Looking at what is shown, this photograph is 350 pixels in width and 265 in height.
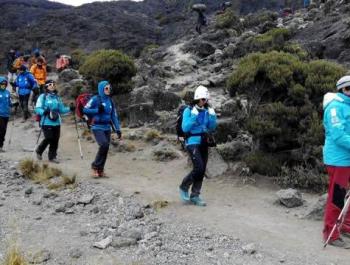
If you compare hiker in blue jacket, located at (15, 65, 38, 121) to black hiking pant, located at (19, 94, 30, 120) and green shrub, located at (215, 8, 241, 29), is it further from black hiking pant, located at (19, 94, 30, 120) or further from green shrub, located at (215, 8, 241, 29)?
green shrub, located at (215, 8, 241, 29)

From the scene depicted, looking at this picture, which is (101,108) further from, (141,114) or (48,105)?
(141,114)

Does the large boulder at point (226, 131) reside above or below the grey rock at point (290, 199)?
above

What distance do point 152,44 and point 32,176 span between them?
33728 mm

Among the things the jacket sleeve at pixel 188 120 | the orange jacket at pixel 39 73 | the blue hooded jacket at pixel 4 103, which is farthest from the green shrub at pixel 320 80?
the orange jacket at pixel 39 73

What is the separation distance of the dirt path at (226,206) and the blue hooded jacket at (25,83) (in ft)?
14.5

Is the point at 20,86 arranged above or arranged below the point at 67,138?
above

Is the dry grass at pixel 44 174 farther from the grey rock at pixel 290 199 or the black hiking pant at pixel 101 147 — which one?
the grey rock at pixel 290 199

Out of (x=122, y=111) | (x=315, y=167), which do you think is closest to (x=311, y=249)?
(x=315, y=167)

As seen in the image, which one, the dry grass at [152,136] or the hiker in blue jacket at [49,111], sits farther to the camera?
the dry grass at [152,136]

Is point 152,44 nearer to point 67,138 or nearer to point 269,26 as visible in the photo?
point 269,26

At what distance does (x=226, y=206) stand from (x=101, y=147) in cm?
328

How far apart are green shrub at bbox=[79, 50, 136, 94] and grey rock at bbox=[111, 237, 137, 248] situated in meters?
13.7

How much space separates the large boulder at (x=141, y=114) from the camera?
1827 centimetres

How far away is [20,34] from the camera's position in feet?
157
